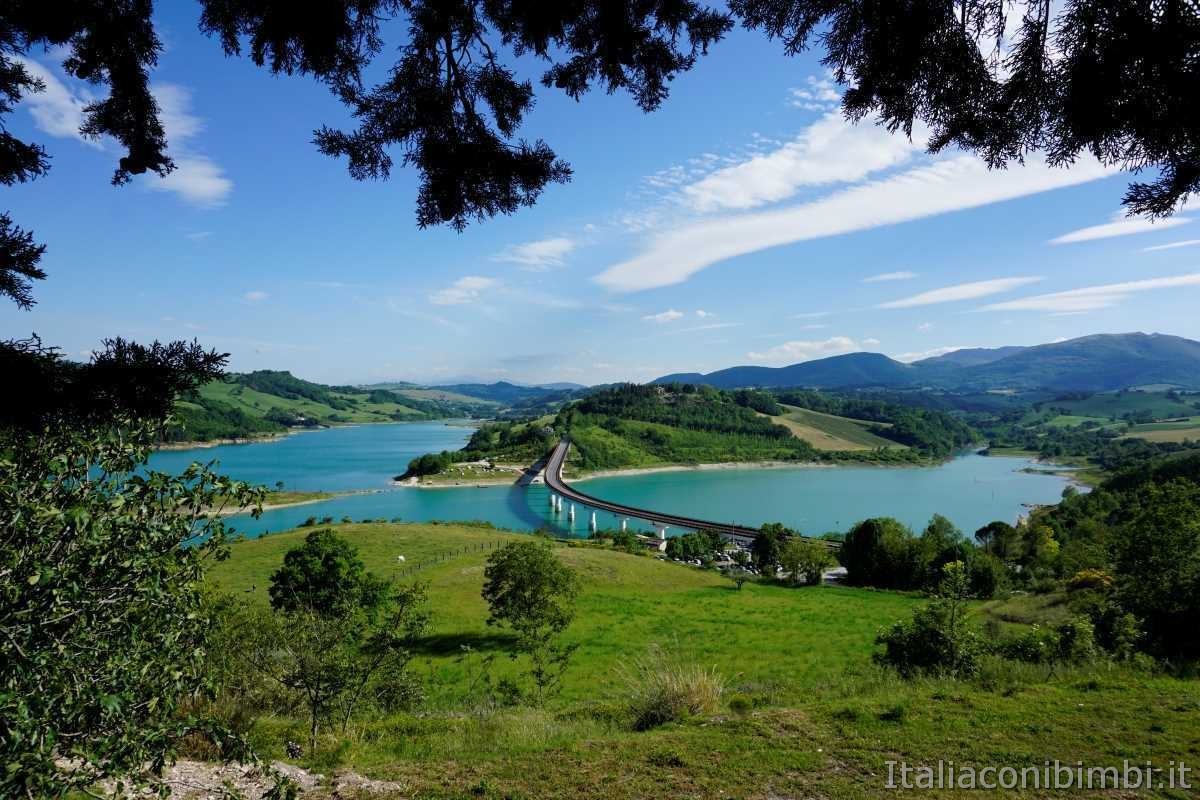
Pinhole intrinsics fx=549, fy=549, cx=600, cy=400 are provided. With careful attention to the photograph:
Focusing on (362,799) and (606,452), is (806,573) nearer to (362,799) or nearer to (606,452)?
(362,799)

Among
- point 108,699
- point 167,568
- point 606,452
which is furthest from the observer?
point 606,452

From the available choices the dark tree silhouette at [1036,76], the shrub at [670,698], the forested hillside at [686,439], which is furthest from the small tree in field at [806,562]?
the forested hillside at [686,439]

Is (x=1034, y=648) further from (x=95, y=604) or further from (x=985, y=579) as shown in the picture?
(x=985, y=579)

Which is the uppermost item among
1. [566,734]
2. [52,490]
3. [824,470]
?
[52,490]

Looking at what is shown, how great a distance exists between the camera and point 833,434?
18188 cm

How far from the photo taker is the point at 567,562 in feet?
128

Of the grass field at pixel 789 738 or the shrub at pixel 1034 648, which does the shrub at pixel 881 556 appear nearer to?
the shrub at pixel 1034 648

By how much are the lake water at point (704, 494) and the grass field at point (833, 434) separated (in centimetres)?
2253

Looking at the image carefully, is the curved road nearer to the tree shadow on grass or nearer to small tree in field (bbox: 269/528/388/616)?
the tree shadow on grass

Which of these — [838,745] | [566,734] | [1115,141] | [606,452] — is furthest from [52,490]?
[606,452]

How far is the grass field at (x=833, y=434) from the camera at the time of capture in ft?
563

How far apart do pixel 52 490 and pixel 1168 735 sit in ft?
34.9

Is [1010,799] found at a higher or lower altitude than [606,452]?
higher

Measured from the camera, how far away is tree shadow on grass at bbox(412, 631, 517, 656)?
23.3 metres
